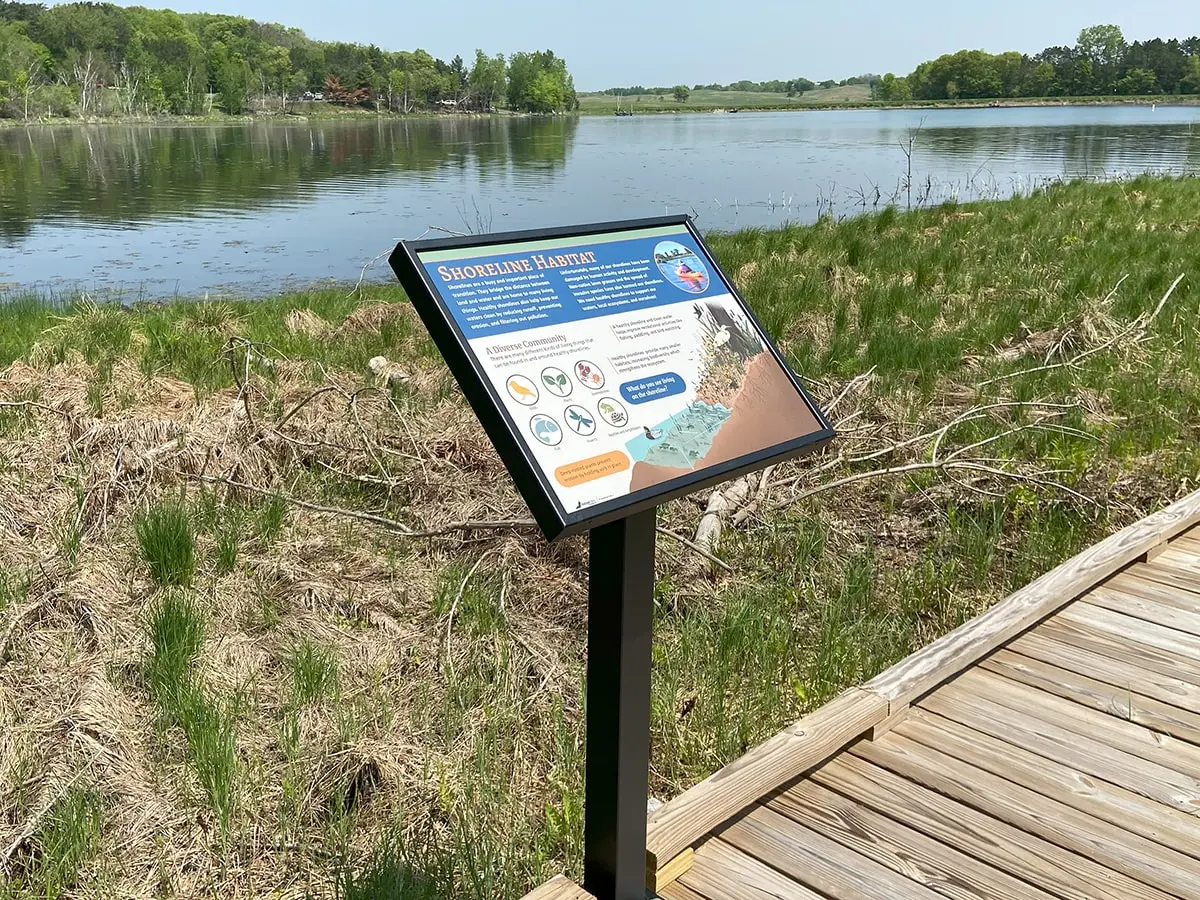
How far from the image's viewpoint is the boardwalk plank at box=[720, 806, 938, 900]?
2336mm

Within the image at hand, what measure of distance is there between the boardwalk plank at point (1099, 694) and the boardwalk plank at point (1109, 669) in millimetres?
24

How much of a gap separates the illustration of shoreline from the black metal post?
0.14 meters

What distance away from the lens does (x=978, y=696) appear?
3.13 meters

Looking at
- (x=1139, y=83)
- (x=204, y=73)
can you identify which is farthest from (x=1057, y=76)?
(x=204, y=73)

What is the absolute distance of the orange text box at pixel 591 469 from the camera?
1.72 meters

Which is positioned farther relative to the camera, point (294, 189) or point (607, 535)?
point (294, 189)

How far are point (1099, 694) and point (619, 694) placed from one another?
74.5 inches

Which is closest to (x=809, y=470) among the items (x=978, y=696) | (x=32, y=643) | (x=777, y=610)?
(x=777, y=610)

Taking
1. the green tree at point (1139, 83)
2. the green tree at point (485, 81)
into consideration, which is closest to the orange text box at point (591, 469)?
the green tree at point (485, 81)

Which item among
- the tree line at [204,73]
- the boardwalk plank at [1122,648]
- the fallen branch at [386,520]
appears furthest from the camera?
the tree line at [204,73]

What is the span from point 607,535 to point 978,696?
177 centimetres

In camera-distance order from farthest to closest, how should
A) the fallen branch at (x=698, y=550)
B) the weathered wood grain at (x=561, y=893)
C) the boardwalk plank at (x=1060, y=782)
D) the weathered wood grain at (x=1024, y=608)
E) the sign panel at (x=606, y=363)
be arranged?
the fallen branch at (x=698, y=550) < the weathered wood grain at (x=1024, y=608) < the boardwalk plank at (x=1060, y=782) < the weathered wood grain at (x=561, y=893) < the sign panel at (x=606, y=363)

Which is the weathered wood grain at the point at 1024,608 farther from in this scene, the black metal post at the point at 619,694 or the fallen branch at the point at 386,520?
the fallen branch at the point at 386,520

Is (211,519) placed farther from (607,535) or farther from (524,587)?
(607,535)
